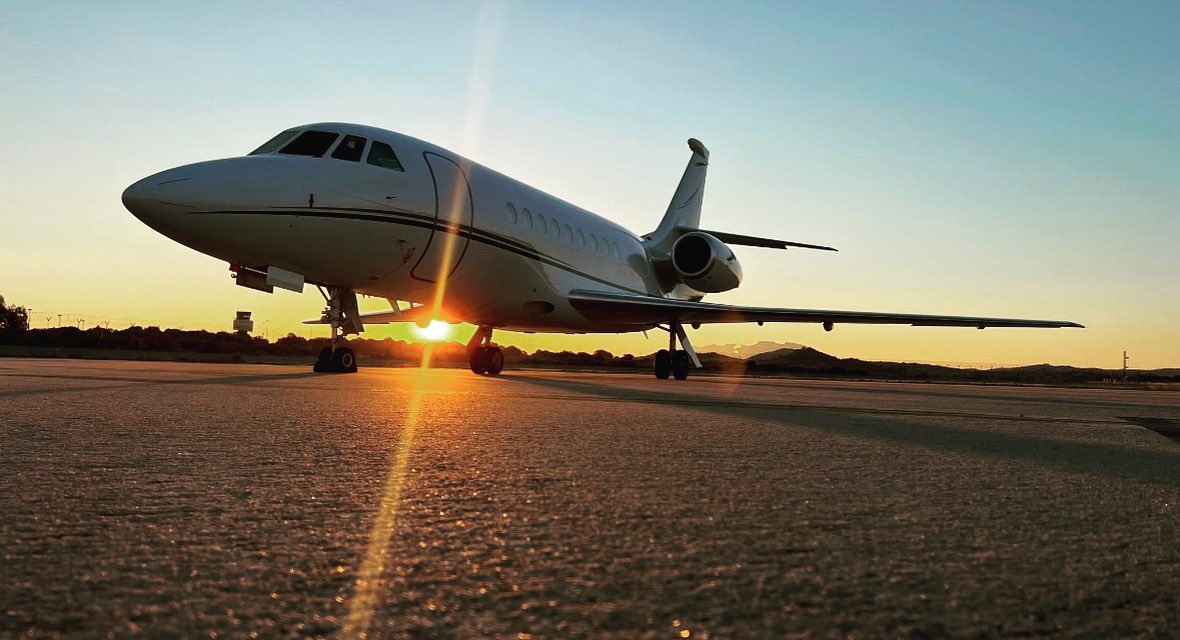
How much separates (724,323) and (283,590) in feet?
53.4

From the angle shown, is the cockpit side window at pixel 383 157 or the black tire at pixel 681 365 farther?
the black tire at pixel 681 365

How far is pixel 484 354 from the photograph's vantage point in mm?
14539

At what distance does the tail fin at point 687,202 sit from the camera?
22391 mm

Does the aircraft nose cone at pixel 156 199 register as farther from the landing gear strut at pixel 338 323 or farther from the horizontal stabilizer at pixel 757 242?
the horizontal stabilizer at pixel 757 242

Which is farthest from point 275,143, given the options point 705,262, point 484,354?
point 705,262

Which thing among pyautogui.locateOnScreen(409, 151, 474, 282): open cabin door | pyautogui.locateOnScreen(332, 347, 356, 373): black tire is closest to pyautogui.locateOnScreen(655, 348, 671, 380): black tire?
pyautogui.locateOnScreen(409, 151, 474, 282): open cabin door

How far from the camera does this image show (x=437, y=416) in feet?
15.4

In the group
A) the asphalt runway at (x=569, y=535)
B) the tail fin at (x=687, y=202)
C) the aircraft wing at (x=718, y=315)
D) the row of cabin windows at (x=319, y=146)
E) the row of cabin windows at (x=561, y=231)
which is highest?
the tail fin at (x=687, y=202)

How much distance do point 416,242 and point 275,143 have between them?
2012 mm

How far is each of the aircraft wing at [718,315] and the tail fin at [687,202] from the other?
5.70 meters

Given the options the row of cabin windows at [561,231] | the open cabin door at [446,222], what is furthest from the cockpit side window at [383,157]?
the row of cabin windows at [561,231]

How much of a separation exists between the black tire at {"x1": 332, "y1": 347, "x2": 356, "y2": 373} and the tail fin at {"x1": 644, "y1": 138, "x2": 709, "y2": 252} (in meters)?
11.3

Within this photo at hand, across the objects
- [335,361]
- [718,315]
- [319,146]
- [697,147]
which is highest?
[697,147]

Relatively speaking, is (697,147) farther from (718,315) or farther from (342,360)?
(342,360)
